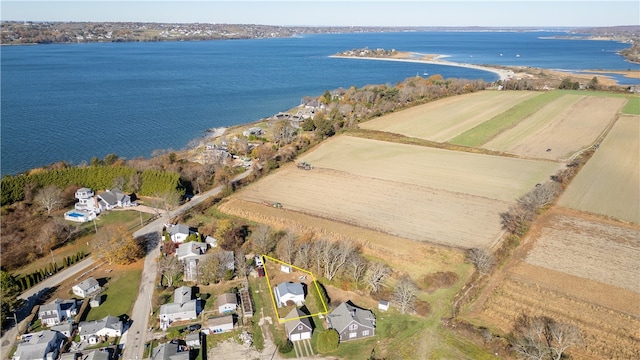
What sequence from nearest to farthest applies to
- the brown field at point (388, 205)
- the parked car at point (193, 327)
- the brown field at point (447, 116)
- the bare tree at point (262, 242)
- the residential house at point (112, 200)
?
the parked car at point (193, 327) → the bare tree at point (262, 242) → the brown field at point (388, 205) → the residential house at point (112, 200) → the brown field at point (447, 116)

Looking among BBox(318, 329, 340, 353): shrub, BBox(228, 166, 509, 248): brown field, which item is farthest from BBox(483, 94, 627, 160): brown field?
BBox(318, 329, 340, 353): shrub

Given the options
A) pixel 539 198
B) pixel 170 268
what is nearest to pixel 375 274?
pixel 170 268

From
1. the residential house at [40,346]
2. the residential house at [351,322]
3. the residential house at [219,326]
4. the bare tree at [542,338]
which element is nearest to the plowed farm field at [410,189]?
the bare tree at [542,338]

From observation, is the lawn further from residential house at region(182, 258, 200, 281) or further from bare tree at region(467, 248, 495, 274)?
bare tree at region(467, 248, 495, 274)

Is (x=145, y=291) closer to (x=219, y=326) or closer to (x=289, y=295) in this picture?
(x=219, y=326)

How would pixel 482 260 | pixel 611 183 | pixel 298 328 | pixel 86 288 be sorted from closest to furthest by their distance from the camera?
1. pixel 298 328
2. pixel 86 288
3. pixel 482 260
4. pixel 611 183

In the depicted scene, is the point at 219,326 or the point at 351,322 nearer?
the point at 351,322

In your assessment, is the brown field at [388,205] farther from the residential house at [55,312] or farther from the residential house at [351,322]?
the residential house at [55,312]
